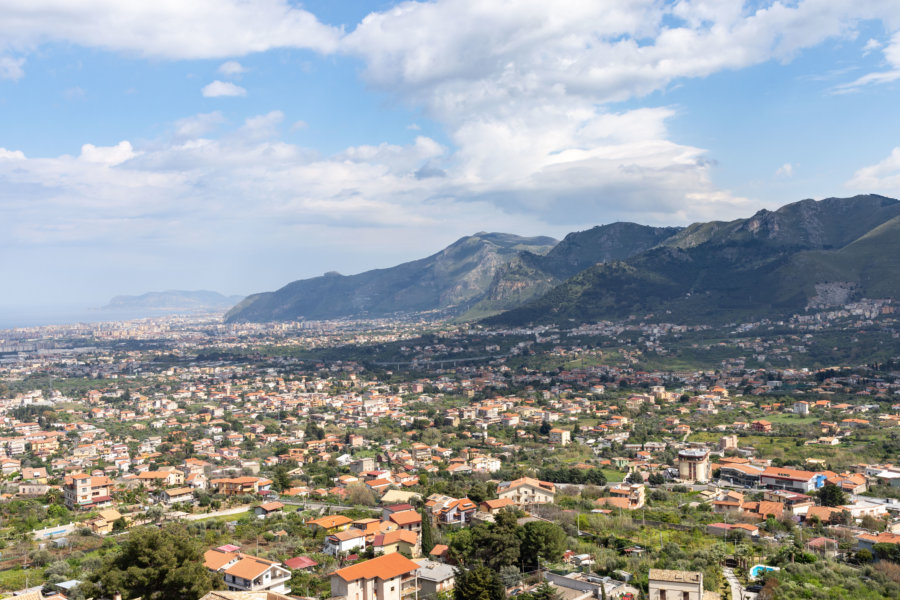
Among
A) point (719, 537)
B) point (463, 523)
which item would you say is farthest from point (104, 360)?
point (719, 537)

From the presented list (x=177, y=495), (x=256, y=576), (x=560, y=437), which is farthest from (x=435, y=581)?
(x=560, y=437)

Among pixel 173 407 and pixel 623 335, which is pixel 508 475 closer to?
pixel 173 407

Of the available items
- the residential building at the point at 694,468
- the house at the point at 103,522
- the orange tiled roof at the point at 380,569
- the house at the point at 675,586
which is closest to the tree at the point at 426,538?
the orange tiled roof at the point at 380,569

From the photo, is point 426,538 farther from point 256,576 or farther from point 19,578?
point 19,578

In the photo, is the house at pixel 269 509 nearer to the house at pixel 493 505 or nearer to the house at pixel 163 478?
the house at pixel 493 505

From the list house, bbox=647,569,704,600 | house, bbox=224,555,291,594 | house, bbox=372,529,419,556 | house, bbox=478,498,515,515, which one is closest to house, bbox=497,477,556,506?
house, bbox=478,498,515,515

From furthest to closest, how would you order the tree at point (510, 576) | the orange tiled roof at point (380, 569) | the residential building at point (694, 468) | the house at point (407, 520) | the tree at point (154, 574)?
1. the residential building at point (694, 468)
2. the house at point (407, 520)
3. the tree at point (510, 576)
4. the orange tiled roof at point (380, 569)
5. the tree at point (154, 574)
